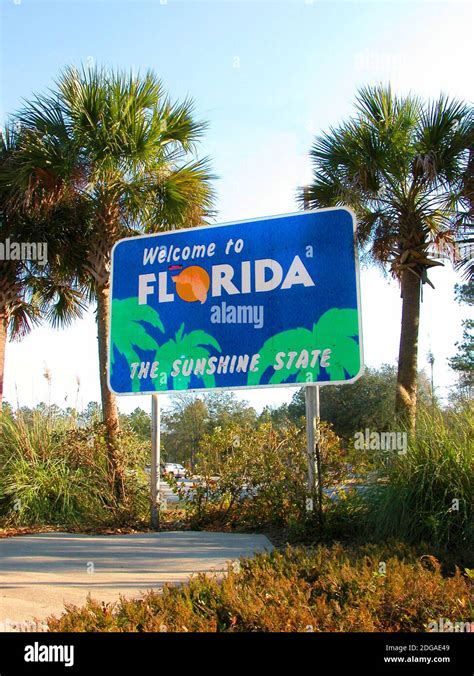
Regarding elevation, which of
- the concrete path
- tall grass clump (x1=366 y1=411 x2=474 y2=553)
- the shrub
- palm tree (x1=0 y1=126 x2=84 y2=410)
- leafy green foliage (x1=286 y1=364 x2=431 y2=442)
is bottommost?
the concrete path

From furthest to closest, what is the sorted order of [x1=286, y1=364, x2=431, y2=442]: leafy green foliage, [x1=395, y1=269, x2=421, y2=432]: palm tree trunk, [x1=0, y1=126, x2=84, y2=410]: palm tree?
[x1=286, y1=364, x2=431, y2=442]: leafy green foliage, [x1=0, y1=126, x2=84, y2=410]: palm tree, [x1=395, y1=269, x2=421, y2=432]: palm tree trunk

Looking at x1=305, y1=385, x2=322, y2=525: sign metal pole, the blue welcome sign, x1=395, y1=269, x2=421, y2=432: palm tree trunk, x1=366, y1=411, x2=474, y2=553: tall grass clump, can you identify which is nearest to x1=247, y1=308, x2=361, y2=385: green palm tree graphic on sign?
the blue welcome sign

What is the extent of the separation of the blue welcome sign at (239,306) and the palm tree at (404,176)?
2685 millimetres

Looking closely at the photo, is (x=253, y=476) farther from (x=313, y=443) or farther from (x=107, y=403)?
(x=107, y=403)

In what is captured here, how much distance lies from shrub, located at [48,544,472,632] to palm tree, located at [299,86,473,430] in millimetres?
5749

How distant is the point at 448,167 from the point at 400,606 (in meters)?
8.02

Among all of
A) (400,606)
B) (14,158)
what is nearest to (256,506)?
(400,606)

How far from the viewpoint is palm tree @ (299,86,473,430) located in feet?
34.3

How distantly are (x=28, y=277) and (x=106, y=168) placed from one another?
3198mm

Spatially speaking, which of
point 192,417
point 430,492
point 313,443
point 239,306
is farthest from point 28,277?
point 192,417

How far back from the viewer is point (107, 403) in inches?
407

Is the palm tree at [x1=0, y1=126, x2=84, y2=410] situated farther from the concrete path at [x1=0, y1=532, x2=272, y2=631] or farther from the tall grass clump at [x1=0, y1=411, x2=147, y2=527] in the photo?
the concrete path at [x1=0, y1=532, x2=272, y2=631]

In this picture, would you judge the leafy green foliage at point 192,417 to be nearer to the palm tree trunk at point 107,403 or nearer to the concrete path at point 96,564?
the palm tree trunk at point 107,403

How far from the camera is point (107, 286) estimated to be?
1109 centimetres
